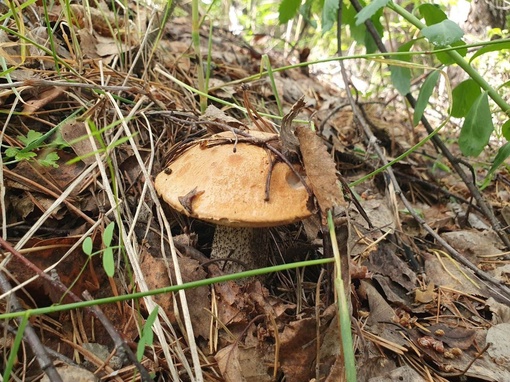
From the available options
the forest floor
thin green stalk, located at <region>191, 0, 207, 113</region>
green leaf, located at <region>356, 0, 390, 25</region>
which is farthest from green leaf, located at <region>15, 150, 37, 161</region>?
green leaf, located at <region>356, 0, 390, 25</region>

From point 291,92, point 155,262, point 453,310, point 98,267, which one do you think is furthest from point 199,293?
point 291,92

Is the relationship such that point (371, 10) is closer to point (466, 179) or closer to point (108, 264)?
point (466, 179)

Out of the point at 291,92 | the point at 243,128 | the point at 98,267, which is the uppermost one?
the point at 243,128

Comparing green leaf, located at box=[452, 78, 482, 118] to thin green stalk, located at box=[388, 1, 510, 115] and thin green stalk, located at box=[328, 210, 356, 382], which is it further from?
thin green stalk, located at box=[328, 210, 356, 382]

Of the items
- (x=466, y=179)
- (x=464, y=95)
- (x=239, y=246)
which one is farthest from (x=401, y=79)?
(x=239, y=246)

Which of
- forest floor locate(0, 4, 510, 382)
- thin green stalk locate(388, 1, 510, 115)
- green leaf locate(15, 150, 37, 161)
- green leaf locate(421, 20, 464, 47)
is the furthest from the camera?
thin green stalk locate(388, 1, 510, 115)

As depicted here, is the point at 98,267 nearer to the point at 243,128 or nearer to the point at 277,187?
the point at 277,187
